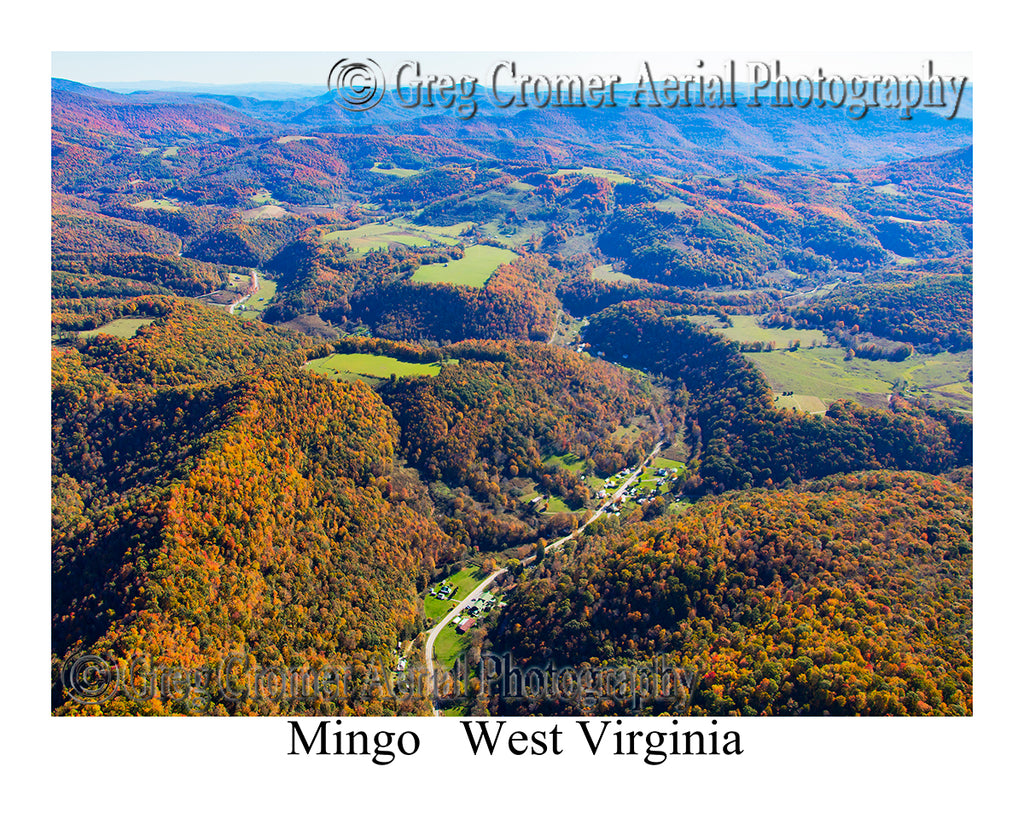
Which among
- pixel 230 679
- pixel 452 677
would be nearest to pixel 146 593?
pixel 230 679

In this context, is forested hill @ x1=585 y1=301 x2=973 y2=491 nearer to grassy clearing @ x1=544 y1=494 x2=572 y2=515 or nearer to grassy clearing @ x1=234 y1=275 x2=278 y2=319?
grassy clearing @ x1=544 y1=494 x2=572 y2=515

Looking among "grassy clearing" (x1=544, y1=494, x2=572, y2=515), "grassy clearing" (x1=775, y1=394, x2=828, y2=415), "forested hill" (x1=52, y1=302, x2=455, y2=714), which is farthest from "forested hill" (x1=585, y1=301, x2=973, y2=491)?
"forested hill" (x1=52, y1=302, x2=455, y2=714)

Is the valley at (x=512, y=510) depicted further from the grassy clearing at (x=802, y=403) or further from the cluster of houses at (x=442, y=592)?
the grassy clearing at (x=802, y=403)

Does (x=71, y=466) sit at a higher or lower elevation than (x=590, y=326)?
lower

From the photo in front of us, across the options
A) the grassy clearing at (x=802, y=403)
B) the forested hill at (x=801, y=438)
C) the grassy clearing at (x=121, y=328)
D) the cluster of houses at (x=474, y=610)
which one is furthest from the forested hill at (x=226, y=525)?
the grassy clearing at (x=802, y=403)

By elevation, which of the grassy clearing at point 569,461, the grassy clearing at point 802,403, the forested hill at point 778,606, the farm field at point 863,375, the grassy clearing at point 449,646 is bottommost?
the grassy clearing at point 449,646

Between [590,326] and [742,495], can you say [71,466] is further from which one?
[590,326]
